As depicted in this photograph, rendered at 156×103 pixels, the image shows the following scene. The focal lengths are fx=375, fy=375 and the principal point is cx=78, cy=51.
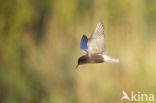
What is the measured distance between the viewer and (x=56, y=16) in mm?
2105

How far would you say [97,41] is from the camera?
1.77 m

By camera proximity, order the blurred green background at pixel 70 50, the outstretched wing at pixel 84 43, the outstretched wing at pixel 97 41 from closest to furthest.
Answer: the outstretched wing at pixel 97 41 < the outstretched wing at pixel 84 43 < the blurred green background at pixel 70 50

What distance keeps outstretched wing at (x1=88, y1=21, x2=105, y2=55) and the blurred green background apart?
171mm

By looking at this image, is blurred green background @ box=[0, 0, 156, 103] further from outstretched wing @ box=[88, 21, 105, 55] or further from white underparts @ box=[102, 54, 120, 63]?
outstretched wing @ box=[88, 21, 105, 55]

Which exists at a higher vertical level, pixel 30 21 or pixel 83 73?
pixel 30 21

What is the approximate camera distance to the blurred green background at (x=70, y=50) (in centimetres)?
198

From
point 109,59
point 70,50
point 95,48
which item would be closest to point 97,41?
point 95,48

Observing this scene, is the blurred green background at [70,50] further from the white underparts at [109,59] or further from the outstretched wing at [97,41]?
the outstretched wing at [97,41]

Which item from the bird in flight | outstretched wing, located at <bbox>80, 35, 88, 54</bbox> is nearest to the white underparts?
the bird in flight

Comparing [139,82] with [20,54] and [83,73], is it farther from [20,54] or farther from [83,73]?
[20,54]

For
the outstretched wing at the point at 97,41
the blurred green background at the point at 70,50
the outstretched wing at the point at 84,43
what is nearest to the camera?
the outstretched wing at the point at 97,41

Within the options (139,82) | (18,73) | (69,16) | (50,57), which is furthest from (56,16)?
(139,82)

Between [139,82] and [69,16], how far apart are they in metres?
0.53

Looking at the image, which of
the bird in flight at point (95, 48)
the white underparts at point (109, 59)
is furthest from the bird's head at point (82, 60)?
the white underparts at point (109, 59)
